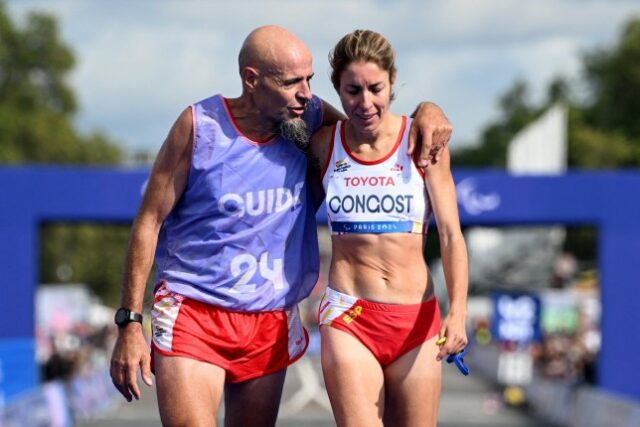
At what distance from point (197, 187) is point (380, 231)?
82 cm

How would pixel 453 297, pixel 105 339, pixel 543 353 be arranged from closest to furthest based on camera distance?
pixel 453 297 < pixel 543 353 < pixel 105 339

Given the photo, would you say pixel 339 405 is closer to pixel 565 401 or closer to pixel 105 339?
pixel 565 401

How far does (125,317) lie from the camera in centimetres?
621

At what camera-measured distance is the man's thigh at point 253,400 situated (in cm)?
650

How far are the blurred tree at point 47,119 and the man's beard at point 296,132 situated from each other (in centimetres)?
6498

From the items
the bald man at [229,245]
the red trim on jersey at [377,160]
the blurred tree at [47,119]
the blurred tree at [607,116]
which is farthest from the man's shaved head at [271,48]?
the blurred tree at [607,116]

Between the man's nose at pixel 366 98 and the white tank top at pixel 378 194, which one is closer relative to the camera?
the man's nose at pixel 366 98

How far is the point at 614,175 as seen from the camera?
2427 cm

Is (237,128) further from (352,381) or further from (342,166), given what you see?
(352,381)

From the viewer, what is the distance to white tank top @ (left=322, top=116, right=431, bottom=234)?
6461mm

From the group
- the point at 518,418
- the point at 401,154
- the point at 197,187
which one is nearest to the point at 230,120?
the point at 197,187

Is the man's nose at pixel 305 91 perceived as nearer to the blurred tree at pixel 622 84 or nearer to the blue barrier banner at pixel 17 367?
the blue barrier banner at pixel 17 367

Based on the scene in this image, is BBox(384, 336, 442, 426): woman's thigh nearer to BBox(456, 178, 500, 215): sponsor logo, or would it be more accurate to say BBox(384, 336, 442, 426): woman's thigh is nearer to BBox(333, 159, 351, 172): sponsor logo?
BBox(333, 159, 351, 172): sponsor logo

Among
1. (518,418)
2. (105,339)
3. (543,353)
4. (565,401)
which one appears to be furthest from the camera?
(105,339)
